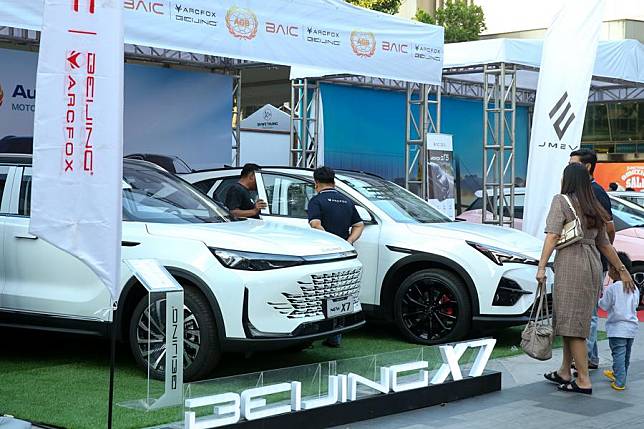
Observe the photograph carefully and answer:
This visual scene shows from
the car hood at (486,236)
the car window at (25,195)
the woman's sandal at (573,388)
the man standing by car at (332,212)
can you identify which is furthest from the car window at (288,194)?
the woman's sandal at (573,388)

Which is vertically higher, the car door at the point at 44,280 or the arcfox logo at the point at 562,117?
the arcfox logo at the point at 562,117

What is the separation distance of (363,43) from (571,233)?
4.89m

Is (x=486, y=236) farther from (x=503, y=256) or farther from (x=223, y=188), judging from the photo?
(x=223, y=188)

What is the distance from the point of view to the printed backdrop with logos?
50.3ft

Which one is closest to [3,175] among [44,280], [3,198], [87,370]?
[3,198]

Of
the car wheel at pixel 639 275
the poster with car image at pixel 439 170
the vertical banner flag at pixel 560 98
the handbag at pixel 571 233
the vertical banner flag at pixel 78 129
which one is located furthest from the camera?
the poster with car image at pixel 439 170

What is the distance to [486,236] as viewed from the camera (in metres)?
9.85

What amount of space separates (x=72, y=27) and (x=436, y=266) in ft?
17.0

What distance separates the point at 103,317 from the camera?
7.79 metres

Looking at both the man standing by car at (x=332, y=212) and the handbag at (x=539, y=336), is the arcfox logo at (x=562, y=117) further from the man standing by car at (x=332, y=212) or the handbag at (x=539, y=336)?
the handbag at (x=539, y=336)

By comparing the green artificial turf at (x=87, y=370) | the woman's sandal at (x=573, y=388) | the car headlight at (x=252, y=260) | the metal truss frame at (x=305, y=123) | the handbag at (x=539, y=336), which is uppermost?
the metal truss frame at (x=305, y=123)

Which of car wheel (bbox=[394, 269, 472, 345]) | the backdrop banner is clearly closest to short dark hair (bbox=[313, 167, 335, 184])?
car wheel (bbox=[394, 269, 472, 345])

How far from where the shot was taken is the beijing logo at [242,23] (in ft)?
34.1

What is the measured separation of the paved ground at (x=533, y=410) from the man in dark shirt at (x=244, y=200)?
3.04 m
